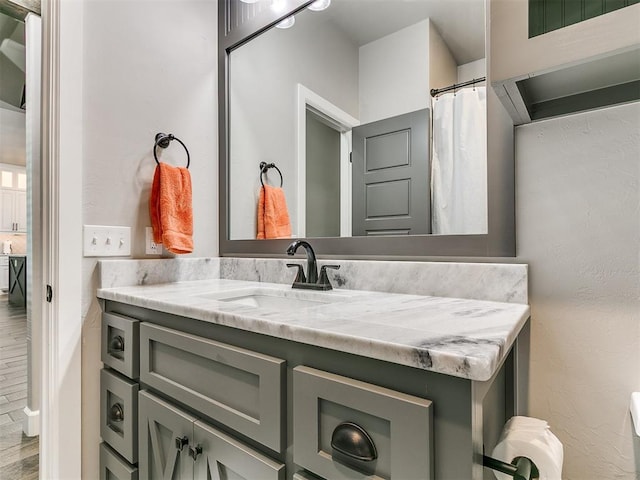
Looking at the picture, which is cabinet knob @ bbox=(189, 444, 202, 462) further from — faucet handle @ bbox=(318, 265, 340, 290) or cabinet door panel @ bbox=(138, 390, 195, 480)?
faucet handle @ bbox=(318, 265, 340, 290)

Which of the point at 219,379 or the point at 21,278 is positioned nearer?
the point at 219,379

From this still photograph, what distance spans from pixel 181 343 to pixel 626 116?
1.13m

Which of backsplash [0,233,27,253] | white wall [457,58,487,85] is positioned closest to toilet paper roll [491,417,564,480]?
white wall [457,58,487,85]

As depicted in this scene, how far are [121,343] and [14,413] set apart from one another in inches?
67.4

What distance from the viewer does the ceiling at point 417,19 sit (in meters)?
0.96

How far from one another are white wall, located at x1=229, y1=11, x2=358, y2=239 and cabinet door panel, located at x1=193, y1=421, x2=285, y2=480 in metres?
0.84

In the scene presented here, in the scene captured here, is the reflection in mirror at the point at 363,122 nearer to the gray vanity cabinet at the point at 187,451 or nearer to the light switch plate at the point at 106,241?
the light switch plate at the point at 106,241

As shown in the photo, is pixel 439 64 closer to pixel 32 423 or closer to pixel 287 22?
pixel 287 22

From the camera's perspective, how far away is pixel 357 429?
1.70ft

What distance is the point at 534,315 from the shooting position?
2.76ft

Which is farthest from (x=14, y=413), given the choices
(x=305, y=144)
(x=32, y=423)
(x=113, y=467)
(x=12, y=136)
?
(x=12, y=136)

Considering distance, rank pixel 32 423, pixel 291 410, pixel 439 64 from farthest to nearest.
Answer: pixel 32 423
pixel 439 64
pixel 291 410

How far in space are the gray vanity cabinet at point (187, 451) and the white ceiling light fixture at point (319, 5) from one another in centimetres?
145

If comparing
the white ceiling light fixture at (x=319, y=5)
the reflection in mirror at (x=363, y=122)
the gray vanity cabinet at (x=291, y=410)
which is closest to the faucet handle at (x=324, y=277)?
the reflection in mirror at (x=363, y=122)
